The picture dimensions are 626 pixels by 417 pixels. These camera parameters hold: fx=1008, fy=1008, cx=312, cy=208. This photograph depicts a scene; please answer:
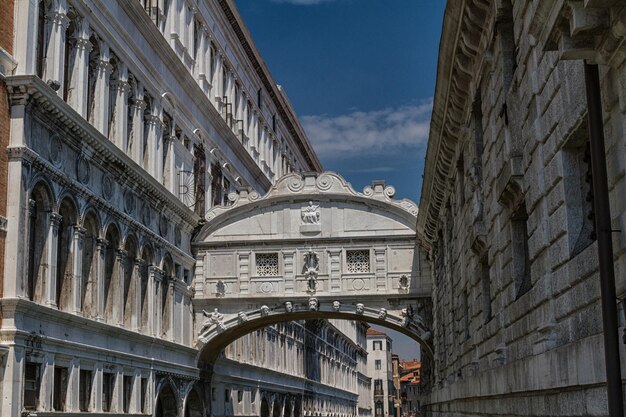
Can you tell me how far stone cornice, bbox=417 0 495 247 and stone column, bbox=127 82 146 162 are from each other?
8709mm

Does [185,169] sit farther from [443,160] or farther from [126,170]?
[443,160]

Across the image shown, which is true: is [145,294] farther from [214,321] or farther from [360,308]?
[360,308]

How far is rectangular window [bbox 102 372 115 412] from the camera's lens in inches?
1069

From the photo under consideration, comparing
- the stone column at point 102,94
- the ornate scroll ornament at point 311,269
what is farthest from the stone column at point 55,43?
the ornate scroll ornament at point 311,269

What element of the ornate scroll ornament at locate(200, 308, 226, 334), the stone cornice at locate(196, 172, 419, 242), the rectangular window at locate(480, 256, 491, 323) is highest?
the stone cornice at locate(196, 172, 419, 242)

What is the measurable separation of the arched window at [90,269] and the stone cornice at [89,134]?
1.80 metres

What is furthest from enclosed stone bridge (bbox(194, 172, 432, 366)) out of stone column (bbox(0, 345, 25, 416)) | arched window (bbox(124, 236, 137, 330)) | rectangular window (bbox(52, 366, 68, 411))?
stone column (bbox(0, 345, 25, 416))

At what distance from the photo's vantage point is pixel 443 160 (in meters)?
24.8


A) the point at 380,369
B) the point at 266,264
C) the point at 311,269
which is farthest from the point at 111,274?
the point at 380,369

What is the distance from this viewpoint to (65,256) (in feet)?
80.2

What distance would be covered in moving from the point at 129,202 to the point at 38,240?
267 inches

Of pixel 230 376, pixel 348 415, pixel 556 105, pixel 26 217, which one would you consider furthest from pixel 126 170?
pixel 348 415

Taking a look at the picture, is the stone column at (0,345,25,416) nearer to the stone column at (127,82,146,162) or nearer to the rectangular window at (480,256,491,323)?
the rectangular window at (480,256,491,323)

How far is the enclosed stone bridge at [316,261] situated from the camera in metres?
35.8
